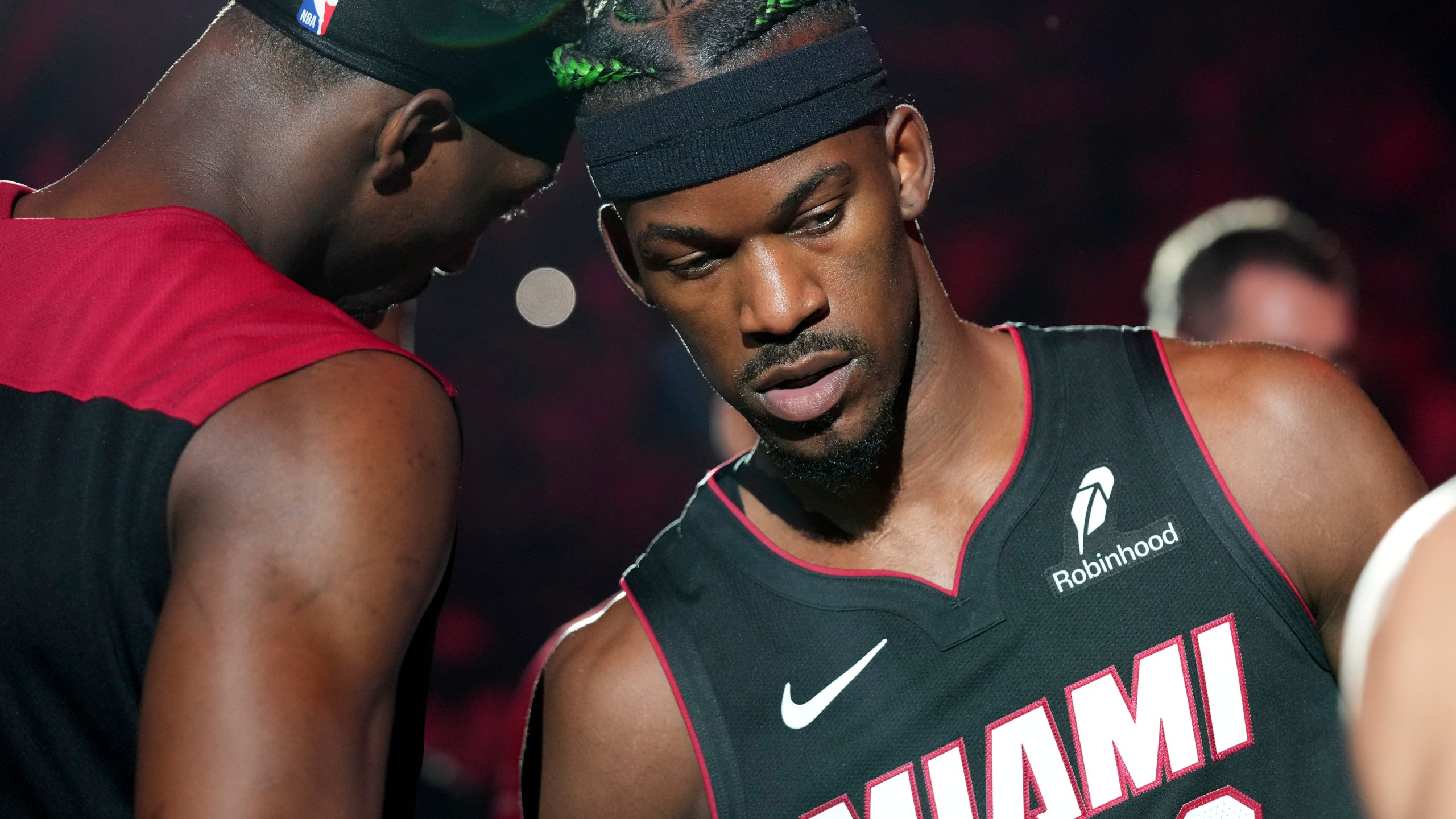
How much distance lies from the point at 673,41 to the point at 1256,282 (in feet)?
13.8

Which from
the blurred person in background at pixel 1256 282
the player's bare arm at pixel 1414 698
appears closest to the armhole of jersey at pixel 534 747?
the player's bare arm at pixel 1414 698

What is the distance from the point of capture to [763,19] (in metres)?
1.88

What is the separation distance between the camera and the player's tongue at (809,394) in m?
1.86

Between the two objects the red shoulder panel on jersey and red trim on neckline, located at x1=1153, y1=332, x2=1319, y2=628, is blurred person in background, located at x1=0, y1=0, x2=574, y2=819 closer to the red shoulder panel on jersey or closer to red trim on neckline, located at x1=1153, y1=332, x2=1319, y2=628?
the red shoulder panel on jersey

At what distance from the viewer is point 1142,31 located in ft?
20.4

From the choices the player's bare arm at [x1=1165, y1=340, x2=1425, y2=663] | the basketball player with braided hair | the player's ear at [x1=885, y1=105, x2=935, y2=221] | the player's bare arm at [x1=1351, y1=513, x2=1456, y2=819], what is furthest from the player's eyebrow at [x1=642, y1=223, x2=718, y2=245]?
the player's bare arm at [x1=1351, y1=513, x2=1456, y2=819]

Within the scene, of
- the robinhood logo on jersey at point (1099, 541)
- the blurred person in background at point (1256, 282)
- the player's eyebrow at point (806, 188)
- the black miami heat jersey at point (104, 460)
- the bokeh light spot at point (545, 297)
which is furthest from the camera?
the bokeh light spot at point (545, 297)

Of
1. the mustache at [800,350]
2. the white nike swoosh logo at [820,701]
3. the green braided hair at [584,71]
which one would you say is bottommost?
the white nike swoosh logo at [820,701]

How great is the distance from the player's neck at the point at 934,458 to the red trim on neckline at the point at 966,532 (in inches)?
0.4

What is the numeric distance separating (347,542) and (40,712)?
17.7 inches

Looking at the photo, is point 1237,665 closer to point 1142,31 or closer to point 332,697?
point 332,697

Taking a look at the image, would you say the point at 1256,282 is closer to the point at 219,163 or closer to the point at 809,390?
the point at 809,390

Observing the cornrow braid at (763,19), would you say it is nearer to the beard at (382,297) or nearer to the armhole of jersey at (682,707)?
the beard at (382,297)

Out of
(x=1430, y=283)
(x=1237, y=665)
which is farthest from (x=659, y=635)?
(x=1430, y=283)
